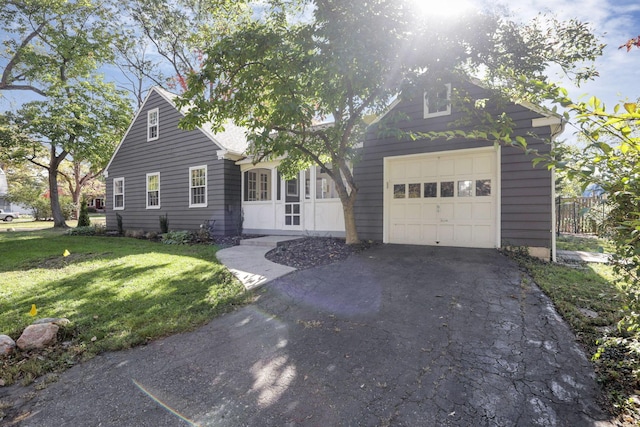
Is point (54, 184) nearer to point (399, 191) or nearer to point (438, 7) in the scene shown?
point (399, 191)

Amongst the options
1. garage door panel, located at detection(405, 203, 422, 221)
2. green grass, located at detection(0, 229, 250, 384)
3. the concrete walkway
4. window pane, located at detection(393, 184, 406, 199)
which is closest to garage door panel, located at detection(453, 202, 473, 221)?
garage door panel, located at detection(405, 203, 422, 221)

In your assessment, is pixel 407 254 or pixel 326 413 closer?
pixel 326 413

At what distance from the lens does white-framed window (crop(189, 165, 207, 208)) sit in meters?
11.6

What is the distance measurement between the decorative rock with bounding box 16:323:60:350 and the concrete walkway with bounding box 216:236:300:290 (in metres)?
2.36

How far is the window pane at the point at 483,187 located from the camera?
7047mm

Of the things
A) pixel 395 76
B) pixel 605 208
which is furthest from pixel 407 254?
pixel 605 208

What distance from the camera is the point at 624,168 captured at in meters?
1.83

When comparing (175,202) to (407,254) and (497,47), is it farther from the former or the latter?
(497,47)

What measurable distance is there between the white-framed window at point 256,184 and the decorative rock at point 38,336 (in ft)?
26.9

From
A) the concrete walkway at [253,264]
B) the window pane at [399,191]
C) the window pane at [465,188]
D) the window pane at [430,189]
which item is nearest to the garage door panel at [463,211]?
the window pane at [465,188]

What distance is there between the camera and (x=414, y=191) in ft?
26.2

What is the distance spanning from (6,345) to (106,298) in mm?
1463

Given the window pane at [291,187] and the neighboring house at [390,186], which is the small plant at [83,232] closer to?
the neighboring house at [390,186]

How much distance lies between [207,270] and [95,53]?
1812 cm
